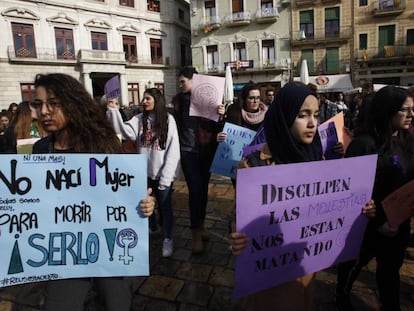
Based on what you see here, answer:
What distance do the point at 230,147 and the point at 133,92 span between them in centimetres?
2747

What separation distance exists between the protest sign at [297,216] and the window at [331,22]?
90.7 ft

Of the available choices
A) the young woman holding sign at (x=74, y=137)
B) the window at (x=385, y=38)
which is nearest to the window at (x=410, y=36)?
the window at (x=385, y=38)

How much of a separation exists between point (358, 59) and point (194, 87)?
26.1 meters

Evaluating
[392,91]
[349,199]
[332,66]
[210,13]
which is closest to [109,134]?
[349,199]

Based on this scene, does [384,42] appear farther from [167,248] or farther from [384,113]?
[167,248]

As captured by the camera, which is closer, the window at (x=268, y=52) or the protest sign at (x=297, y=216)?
the protest sign at (x=297, y=216)

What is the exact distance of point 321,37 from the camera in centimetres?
2573

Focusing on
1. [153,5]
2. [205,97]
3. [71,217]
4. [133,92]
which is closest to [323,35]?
[153,5]

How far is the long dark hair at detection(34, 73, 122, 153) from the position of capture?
1736 millimetres

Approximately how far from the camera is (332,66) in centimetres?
2595

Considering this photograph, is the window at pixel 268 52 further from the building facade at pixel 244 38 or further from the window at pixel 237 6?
the window at pixel 237 6

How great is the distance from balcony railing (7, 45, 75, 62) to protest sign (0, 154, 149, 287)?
1023 inches

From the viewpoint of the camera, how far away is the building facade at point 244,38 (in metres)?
26.5

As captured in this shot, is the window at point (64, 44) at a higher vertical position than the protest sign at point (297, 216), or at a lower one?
higher
